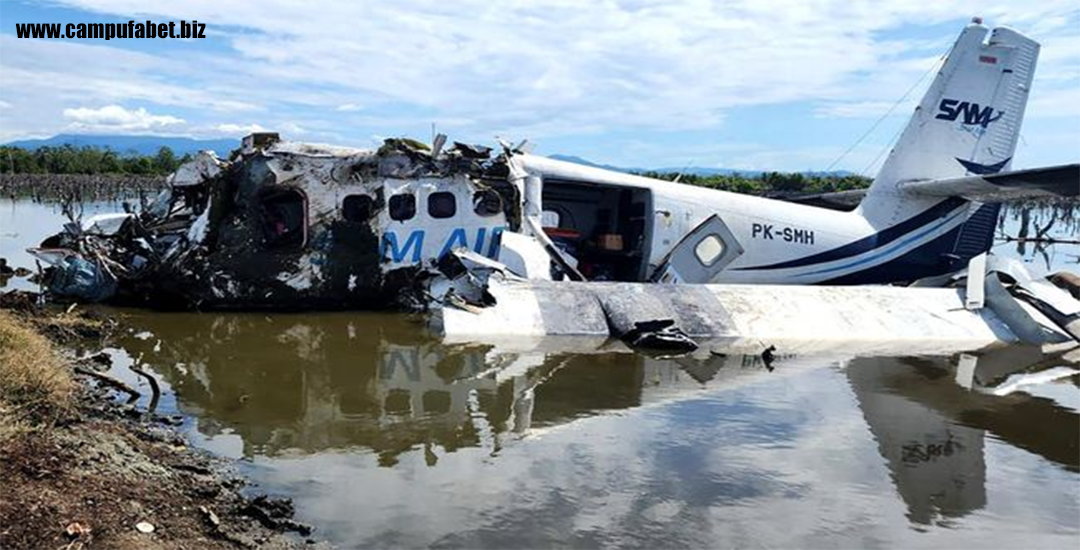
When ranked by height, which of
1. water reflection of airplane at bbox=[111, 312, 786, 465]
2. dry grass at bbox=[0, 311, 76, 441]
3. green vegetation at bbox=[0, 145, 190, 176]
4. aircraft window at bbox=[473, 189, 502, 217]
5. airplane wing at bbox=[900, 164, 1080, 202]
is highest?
green vegetation at bbox=[0, 145, 190, 176]

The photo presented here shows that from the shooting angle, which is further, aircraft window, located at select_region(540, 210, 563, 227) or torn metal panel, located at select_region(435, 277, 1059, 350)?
aircraft window, located at select_region(540, 210, 563, 227)

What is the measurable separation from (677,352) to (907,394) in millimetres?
2640

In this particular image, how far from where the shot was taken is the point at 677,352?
1014cm

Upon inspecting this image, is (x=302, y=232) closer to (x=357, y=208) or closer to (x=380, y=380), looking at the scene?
(x=357, y=208)

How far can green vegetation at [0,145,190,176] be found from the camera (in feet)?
234

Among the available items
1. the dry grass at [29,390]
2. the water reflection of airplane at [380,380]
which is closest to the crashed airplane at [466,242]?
the water reflection of airplane at [380,380]

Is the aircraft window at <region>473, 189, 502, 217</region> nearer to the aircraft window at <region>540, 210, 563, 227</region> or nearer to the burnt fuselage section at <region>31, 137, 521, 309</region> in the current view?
the burnt fuselage section at <region>31, 137, 521, 309</region>

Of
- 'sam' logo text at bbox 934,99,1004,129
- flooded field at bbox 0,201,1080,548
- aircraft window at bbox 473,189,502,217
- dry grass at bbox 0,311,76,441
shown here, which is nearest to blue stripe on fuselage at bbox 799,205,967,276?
'sam' logo text at bbox 934,99,1004,129

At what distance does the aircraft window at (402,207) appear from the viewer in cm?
1227

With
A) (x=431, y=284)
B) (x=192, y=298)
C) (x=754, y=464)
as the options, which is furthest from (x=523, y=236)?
(x=754, y=464)

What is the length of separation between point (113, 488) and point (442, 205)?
8451 mm

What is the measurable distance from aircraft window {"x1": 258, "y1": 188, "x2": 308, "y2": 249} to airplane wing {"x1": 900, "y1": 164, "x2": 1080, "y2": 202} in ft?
34.1

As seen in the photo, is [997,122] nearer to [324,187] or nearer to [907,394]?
[907,394]

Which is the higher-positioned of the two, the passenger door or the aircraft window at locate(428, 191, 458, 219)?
the aircraft window at locate(428, 191, 458, 219)
